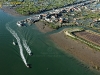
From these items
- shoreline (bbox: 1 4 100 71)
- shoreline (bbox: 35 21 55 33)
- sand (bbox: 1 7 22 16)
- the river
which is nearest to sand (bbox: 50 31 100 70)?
shoreline (bbox: 1 4 100 71)

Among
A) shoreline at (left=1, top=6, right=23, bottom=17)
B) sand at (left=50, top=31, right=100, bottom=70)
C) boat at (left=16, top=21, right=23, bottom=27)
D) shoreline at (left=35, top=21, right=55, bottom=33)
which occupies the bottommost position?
sand at (left=50, top=31, right=100, bottom=70)

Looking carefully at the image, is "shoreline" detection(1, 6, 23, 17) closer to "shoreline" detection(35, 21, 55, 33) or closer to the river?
"shoreline" detection(35, 21, 55, 33)

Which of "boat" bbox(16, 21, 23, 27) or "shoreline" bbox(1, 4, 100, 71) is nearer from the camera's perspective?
"shoreline" bbox(1, 4, 100, 71)

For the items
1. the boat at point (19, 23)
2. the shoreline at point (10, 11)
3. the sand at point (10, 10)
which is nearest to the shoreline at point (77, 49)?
the boat at point (19, 23)

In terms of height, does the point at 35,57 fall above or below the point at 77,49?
above

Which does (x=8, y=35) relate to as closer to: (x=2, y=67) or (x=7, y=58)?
(x=7, y=58)

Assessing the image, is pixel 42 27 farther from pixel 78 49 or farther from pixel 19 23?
pixel 78 49

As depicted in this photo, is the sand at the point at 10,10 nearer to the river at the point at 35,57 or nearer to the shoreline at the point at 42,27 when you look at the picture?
the shoreline at the point at 42,27

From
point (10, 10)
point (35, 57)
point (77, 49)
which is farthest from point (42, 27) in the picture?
point (10, 10)
